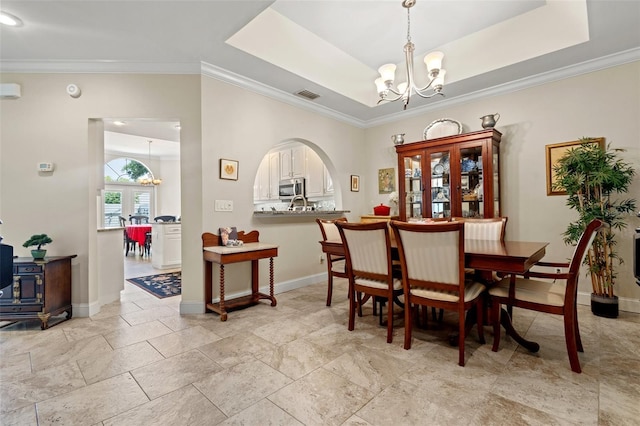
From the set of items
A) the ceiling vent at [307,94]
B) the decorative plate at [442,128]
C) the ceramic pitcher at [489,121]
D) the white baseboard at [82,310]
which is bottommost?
the white baseboard at [82,310]

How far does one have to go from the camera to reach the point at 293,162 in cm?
610

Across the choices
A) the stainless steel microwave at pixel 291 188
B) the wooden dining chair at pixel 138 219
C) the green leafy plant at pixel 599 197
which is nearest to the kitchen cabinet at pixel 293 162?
the stainless steel microwave at pixel 291 188

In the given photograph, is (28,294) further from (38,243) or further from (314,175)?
(314,175)

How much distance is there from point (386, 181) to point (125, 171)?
8278mm

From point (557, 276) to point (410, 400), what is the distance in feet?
3.93

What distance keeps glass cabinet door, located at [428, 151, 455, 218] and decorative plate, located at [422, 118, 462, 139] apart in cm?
36

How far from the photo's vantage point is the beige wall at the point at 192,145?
2.84 meters

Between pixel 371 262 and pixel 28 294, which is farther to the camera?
pixel 28 294

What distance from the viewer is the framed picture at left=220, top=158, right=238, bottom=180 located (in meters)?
3.13

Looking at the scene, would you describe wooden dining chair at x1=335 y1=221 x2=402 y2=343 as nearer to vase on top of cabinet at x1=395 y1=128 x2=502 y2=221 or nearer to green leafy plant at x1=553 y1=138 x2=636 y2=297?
vase on top of cabinet at x1=395 y1=128 x2=502 y2=221

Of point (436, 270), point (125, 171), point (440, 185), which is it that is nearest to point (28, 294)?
point (436, 270)

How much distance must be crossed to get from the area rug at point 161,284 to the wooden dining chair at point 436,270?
3.05 metres

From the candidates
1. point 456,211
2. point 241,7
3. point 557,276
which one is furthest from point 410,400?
point 241,7

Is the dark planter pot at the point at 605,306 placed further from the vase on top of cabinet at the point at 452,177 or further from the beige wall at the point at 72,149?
the beige wall at the point at 72,149
